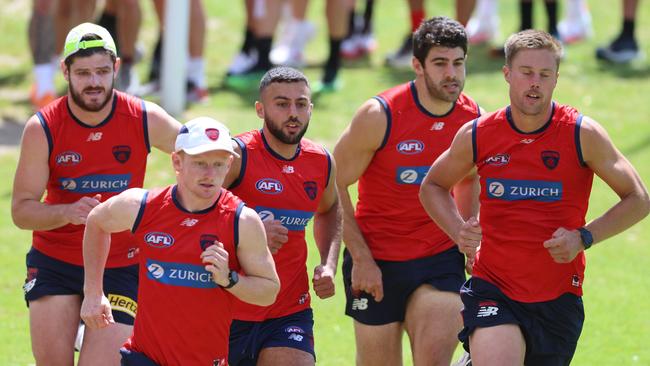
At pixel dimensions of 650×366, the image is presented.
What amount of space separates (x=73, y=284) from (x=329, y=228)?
5.12 feet

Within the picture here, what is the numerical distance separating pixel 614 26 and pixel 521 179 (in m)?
13.5

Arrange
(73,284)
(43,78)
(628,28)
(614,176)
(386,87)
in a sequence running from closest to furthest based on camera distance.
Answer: (614,176) → (73,284) → (43,78) → (386,87) → (628,28)

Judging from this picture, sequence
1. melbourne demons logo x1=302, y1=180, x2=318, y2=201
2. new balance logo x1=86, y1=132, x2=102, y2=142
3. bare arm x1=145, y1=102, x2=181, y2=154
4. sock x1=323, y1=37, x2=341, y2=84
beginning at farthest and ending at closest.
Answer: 1. sock x1=323, y1=37, x2=341, y2=84
2. bare arm x1=145, y1=102, x2=181, y2=154
3. new balance logo x1=86, y1=132, x2=102, y2=142
4. melbourne demons logo x1=302, y1=180, x2=318, y2=201

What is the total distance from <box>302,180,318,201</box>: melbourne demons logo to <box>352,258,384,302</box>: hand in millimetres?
695

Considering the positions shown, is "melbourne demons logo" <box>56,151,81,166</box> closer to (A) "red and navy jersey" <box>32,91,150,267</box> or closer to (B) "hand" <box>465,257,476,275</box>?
(A) "red and navy jersey" <box>32,91,150,267</box>

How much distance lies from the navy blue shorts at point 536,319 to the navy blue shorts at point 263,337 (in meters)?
0.93

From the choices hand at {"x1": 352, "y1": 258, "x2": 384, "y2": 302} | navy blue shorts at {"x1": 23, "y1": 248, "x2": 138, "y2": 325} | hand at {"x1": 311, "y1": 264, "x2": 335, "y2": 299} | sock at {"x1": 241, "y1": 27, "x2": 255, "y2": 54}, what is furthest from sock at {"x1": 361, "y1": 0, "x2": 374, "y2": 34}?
hand at {"x1": 311, "y1": 264, "x2": 335, "y2": 299}

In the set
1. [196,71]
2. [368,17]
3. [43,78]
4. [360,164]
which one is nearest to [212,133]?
[360,164]

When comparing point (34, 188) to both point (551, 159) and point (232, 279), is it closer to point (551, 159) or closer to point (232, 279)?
point (232, 279)

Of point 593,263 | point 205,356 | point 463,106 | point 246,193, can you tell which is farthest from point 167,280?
point 593,263

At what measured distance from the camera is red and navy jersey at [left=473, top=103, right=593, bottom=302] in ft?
23.0

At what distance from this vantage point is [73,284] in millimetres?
7723

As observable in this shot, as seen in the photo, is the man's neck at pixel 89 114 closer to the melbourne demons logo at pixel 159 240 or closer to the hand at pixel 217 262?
the melbourne demons logo at pixel 159 240

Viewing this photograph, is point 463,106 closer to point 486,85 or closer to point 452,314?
point 452,314
